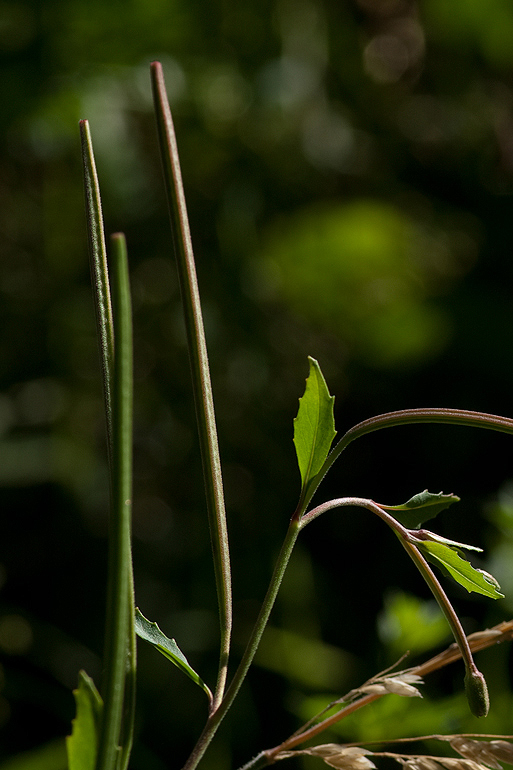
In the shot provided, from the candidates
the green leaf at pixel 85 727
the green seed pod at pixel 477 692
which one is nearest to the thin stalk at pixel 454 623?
the green seed pod at pixel 477 692

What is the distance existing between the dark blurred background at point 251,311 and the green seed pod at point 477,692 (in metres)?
0.72

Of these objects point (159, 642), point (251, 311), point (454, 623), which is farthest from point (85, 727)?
point (251, 311)

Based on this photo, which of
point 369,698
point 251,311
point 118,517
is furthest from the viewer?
point 251,311

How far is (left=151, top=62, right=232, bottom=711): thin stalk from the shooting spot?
11.2 inches

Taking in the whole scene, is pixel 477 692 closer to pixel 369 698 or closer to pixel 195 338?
pixel 369 698

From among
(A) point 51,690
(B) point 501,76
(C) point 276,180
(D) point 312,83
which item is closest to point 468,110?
(B) point 501,76

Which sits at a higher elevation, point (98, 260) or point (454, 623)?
point (98, 260)

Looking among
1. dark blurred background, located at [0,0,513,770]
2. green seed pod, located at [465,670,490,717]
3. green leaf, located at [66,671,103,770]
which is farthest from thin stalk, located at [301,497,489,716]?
dark blurred background, located at [0,0,513,770]

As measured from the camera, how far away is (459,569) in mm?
320

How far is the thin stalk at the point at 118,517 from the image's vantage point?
0.22 meters

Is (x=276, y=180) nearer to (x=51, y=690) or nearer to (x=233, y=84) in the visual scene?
(x=233, y=84)

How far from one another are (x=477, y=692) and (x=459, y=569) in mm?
49

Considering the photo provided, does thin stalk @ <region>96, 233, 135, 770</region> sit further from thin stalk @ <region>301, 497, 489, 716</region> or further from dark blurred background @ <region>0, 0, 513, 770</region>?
dark blurred background @ <region>0, 0, 513, 770</region>

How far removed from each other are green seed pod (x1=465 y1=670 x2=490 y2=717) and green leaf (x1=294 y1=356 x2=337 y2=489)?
0.10 metres
